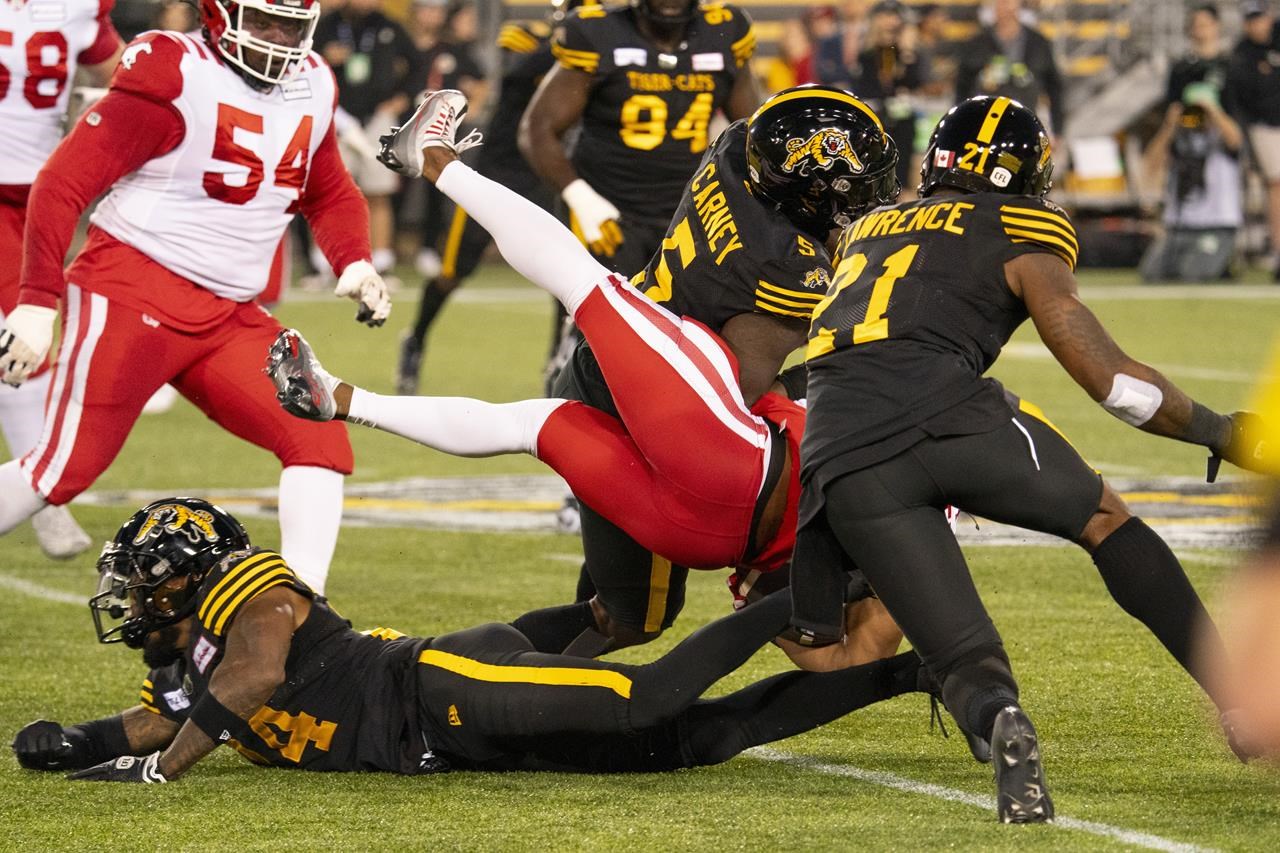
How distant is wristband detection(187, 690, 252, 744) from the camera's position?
429 centimetres

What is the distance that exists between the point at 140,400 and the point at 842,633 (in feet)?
7.12

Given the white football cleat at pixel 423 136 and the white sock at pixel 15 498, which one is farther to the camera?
the white sock at pixel 15 498

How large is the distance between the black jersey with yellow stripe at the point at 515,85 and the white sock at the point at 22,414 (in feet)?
10.8

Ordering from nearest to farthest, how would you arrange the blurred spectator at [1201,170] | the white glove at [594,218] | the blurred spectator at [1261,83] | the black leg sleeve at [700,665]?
1. the black leg sleeve at [700,665]
2. the white glove at [594,218]
3. the blurred spectator at [1261,83]
4. the blurred spectator at [1201,170]

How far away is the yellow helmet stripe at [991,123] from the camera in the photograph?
4152mm

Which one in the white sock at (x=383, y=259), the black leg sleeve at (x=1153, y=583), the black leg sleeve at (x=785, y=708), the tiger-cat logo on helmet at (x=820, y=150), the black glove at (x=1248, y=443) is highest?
the tiger-cat logo on helmet at (x=820, y=150)

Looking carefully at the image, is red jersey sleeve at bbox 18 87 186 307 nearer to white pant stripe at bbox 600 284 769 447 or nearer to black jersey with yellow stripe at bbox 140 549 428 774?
black jersey with yellow stripe at bbox 140 549 428 774

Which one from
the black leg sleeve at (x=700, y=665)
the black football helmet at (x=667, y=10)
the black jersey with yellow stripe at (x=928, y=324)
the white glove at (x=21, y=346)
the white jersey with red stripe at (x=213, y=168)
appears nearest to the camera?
the black jersey with yellow stripe at (x=928, y=324)

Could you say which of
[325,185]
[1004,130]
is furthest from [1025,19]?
[1004,130]

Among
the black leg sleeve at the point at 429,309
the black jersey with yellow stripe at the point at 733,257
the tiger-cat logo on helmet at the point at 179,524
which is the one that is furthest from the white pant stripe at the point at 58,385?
the black leg sleeve at the point at 429,309

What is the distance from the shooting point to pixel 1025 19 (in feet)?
53.1

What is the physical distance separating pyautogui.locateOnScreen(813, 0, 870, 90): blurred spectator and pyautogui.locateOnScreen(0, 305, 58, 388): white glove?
12493 mm

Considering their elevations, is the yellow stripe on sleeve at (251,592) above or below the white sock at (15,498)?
above

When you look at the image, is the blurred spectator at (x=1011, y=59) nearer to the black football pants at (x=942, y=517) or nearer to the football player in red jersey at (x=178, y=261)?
the football player in red jersey at (x=178, y=261)
